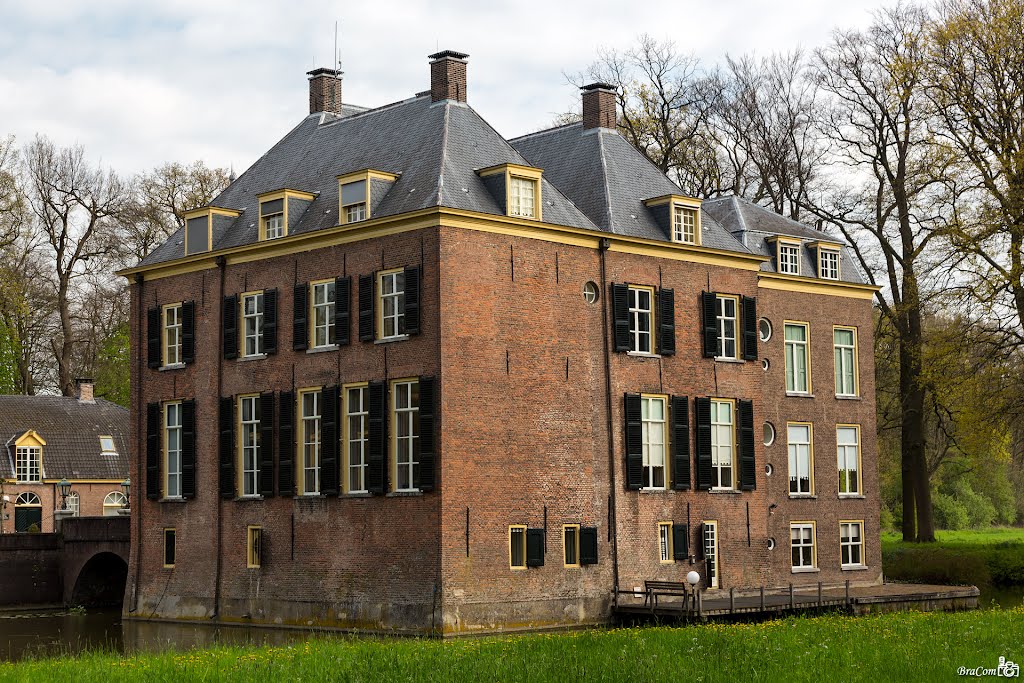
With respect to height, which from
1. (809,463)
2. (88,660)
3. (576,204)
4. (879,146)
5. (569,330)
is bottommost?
(88,660)

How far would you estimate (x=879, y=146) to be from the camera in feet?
151

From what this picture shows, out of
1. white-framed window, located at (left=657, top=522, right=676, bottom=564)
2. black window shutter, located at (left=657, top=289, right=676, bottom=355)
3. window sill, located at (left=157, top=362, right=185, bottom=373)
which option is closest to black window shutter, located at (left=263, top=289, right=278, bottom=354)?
window sill, located at (left=157, top=362, right=185, bottom=373)

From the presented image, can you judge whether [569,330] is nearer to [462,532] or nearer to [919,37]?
[462,532]

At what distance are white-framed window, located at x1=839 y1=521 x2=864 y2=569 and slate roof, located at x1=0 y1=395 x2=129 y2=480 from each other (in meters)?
28.7

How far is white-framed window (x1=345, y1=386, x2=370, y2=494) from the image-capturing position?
31781mm

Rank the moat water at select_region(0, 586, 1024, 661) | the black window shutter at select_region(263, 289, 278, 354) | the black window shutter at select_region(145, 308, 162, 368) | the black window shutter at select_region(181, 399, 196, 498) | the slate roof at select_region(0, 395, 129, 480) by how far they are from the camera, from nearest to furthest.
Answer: the moat water at select_region(0, 586, 1024, 661) < the black window shutter at select_region(263, 289, 278, 354) < the black window shutter at select_region(181, 399, 196, 498) < the black window shutter at select_region(145, 308, 162, 368) < the slate roof at select_region(0, 395, 129, 480)

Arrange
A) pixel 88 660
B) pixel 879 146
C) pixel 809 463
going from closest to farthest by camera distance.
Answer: pixel 88 660, pixel 809 463, pixel 879 146

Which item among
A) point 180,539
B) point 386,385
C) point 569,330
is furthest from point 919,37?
point 180,539

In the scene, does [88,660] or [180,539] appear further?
[180,539]

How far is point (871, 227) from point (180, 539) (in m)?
23.6

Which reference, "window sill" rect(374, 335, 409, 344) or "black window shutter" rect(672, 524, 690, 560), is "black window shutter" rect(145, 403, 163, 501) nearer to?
"window sill" rect(374, 335, 409, 344)

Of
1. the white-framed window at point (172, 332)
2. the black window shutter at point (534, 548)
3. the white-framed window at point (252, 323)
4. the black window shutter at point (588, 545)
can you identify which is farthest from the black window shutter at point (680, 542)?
the white-framed window at point (172, 332)

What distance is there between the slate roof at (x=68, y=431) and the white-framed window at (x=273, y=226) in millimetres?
22270
